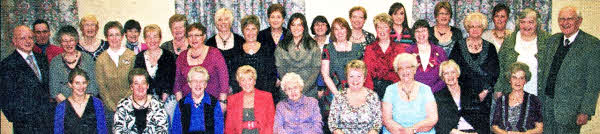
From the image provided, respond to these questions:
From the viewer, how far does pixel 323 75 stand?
4008mm

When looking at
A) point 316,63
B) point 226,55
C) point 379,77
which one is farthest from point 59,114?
point 379,77

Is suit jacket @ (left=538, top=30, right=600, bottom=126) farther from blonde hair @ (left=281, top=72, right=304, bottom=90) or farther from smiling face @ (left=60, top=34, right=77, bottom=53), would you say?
smiling face @ (left=60, top=34, right=77, bottom=53)

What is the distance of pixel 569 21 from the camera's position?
3840 mm

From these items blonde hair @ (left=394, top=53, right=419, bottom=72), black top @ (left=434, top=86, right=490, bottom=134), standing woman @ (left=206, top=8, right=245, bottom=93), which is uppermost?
standing woman @ (left=206, top=8, right=245, bottom=93)

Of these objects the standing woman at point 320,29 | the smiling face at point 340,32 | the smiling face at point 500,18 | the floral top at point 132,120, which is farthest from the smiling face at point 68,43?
the smiling face at point 500,18

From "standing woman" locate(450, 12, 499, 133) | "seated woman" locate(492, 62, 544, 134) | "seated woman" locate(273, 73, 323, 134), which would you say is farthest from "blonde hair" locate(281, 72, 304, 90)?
"seated woman" locate(492, 62, 544, 134)

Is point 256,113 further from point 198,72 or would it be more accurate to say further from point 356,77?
point 356,77

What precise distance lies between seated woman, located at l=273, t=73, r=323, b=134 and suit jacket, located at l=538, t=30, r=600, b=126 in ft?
6.07

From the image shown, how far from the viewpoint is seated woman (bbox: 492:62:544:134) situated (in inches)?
145

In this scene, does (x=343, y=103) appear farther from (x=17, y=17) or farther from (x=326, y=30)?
(x=17, y=17)

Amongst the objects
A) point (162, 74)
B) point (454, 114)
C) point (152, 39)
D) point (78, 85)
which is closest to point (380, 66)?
point (454, 114)

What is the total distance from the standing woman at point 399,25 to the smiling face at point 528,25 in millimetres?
879

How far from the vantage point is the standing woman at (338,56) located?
3.97 m

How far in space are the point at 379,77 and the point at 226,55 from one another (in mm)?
1215
